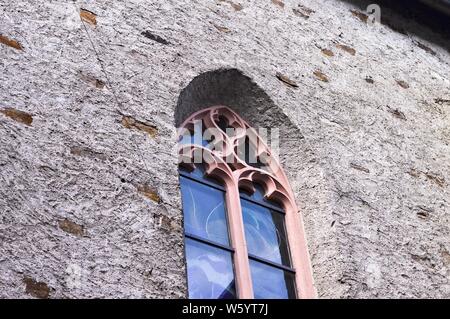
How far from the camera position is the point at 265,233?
4.48m

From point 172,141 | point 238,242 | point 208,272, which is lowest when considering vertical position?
point 208,272

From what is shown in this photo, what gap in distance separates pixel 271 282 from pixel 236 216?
399mm

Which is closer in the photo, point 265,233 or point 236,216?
point 236,216

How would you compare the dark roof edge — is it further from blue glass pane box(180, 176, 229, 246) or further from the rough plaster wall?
blue glass pane box(180, 176, 229, 246)

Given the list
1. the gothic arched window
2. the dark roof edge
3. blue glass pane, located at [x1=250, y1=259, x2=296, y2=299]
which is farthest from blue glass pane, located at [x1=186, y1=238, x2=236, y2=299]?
the dark roof edge

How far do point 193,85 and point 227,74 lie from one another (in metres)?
0.29

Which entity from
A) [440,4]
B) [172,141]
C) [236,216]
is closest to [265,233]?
[236,216]

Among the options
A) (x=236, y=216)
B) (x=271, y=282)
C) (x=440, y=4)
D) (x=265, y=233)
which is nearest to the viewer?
(x=271, y=282)

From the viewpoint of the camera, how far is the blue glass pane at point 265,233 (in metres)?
4.36

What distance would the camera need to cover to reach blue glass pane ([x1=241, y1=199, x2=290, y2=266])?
4363 mm

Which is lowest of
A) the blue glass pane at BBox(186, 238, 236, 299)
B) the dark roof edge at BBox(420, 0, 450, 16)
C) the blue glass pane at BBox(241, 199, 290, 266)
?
the blue glass pane at BBox(186, 238, 236, 299)

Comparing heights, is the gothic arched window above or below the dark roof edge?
below

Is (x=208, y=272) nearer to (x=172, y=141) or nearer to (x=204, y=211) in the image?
(x=204, y=211)
